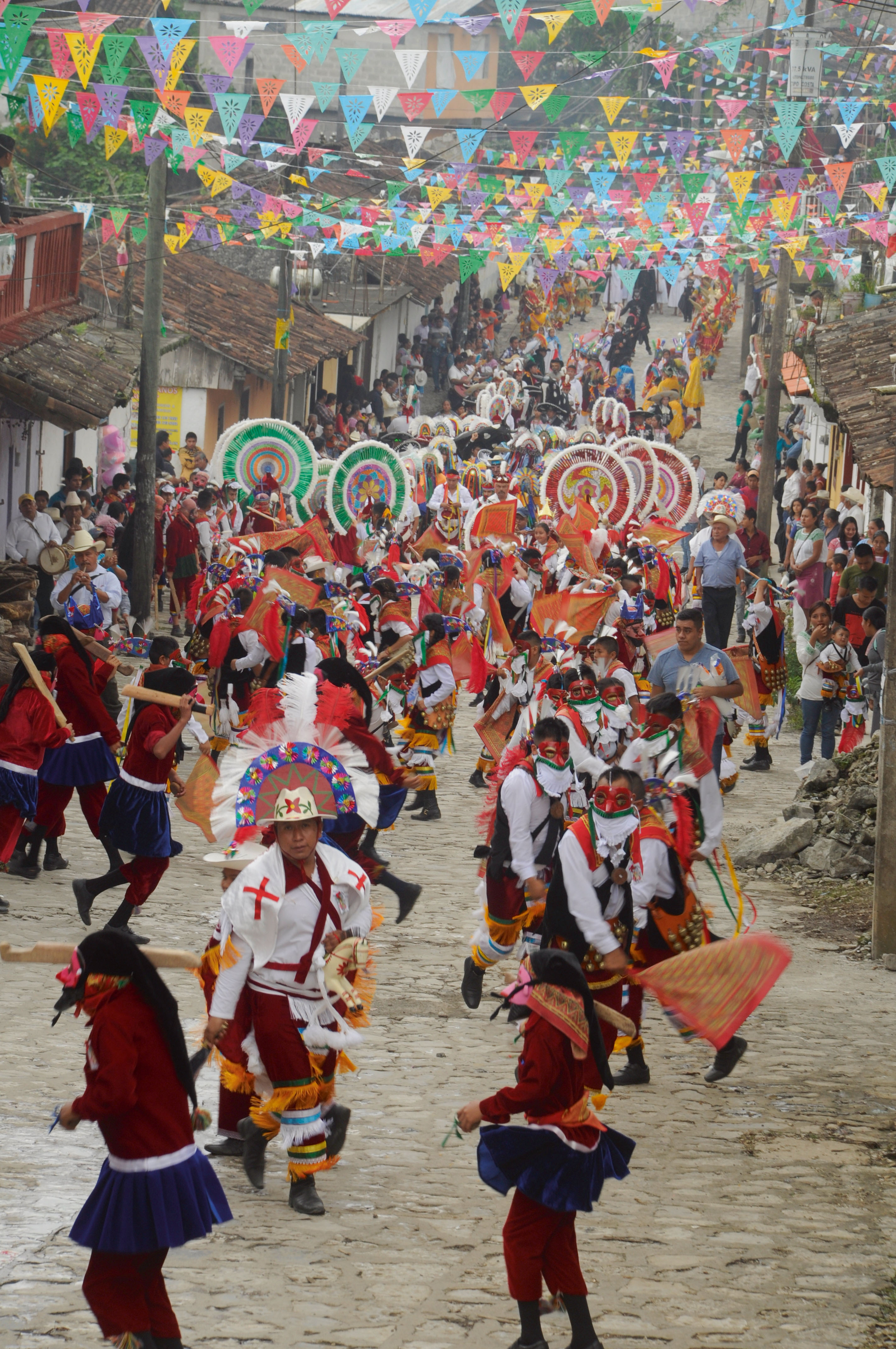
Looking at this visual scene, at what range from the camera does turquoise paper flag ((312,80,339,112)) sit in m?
14.8

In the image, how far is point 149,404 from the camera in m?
20.3

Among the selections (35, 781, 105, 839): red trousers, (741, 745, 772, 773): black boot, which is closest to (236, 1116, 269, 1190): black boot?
(35, 781, 105, 839): red trousers

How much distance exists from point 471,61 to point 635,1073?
995cm

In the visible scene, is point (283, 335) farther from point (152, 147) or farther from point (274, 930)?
point (274, 930)

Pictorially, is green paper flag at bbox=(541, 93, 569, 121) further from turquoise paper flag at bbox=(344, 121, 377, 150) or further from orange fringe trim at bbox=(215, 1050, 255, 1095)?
orange fringe trim at bbox=(215, 1050, 255, 1095)

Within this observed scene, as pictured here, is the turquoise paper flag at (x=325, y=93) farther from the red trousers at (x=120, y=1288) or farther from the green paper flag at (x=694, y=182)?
the red trousers at (x=120, y=1288)

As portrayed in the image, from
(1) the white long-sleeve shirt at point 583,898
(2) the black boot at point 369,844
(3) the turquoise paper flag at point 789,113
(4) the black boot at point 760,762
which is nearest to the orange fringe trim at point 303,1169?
(1) the white long-sleeve shirt at point 583,898

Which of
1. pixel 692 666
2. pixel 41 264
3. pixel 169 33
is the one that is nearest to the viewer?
pixel 692 666

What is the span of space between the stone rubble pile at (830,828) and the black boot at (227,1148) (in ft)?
20.3

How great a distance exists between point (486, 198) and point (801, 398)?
29.6 ft

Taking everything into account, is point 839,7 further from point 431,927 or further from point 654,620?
point 431,927

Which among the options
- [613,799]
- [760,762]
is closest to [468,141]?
[760,762]

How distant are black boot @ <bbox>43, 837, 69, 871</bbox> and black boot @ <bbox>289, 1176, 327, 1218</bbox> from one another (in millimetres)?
5063

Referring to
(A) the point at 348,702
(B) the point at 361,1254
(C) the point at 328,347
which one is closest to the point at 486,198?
(C) the point at 328,347
